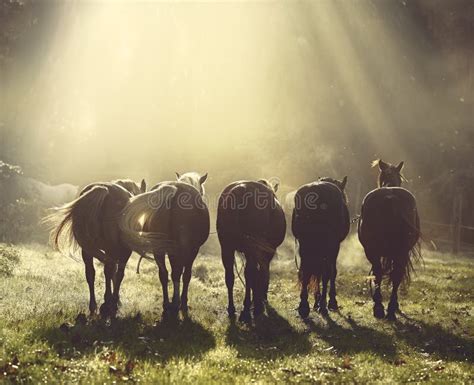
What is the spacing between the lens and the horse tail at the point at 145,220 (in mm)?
9156

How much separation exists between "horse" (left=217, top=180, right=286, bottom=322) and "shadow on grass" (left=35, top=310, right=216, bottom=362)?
→ 4.69 feet

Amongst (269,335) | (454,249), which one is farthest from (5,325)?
(454,249)

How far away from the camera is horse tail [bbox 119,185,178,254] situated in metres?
9.16

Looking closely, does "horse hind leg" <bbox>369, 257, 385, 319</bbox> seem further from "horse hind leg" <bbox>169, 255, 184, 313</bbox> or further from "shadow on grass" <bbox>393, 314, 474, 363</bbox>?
"horse hind leg" <bbox>169, 255, 184, 313</bbox>

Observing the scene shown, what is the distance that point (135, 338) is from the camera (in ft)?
26.5

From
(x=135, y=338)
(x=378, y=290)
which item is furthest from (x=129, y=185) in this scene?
Answer: (x=378, y=290)

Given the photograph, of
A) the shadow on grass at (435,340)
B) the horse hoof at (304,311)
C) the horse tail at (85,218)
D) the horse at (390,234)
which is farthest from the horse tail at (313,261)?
the horse tail at (85,218)

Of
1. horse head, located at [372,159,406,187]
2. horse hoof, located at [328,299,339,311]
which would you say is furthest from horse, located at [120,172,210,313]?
horse head, located at [372,159,406,187]

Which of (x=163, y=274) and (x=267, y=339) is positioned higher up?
(x=163, y=274)

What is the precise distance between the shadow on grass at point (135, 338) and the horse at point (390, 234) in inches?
162

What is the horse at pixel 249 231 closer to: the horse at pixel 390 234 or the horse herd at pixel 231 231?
the horse herd at pixel 231 231

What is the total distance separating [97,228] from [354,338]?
4791mm

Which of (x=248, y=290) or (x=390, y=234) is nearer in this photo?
(x=248, y=290)

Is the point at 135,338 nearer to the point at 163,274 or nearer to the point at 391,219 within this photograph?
the point at 163,274
